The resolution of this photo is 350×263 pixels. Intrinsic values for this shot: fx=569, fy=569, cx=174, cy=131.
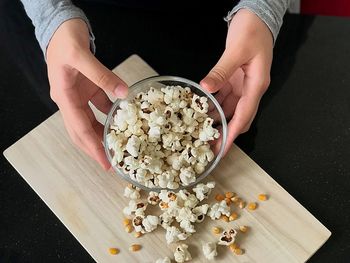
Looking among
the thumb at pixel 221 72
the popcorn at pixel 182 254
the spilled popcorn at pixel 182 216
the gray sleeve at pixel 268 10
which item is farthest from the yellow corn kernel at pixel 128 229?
the gray sleeve at pixel 268 10

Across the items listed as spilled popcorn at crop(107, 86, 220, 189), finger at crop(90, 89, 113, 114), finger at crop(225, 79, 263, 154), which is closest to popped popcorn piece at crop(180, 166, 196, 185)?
spilled popcorn at crop(107, 86, 220, 189)

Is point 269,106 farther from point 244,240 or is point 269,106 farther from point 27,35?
point 27,35

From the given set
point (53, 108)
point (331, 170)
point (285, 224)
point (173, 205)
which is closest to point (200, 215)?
point (173, 205)

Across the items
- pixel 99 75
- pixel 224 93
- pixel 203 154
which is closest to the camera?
pixel 99 75

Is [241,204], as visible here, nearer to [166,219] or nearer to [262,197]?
[262,197]

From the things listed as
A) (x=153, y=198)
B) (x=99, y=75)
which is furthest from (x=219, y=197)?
(x=99, y=75)
